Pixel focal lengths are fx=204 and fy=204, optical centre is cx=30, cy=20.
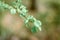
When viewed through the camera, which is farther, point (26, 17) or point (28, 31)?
point (28, 31)

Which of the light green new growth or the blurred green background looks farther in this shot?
the blurred green background

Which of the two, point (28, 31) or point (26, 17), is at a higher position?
point (26, 17)

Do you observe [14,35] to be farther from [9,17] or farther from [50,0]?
[50,0]

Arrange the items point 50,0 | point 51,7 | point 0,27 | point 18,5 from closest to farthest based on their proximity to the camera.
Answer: point 18,5 → point 0,27 → point 51,7 → point 50,0

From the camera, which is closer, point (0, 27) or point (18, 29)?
point (0, 27)

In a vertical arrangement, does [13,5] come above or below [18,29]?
above

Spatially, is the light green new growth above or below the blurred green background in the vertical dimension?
above

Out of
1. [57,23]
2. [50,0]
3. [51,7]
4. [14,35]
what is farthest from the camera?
[50,0]

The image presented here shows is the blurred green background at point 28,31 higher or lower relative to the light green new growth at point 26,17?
lower

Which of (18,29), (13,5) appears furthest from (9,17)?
(13,5)

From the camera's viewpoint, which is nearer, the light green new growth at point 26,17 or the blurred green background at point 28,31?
the light green new growth at point 26,17
